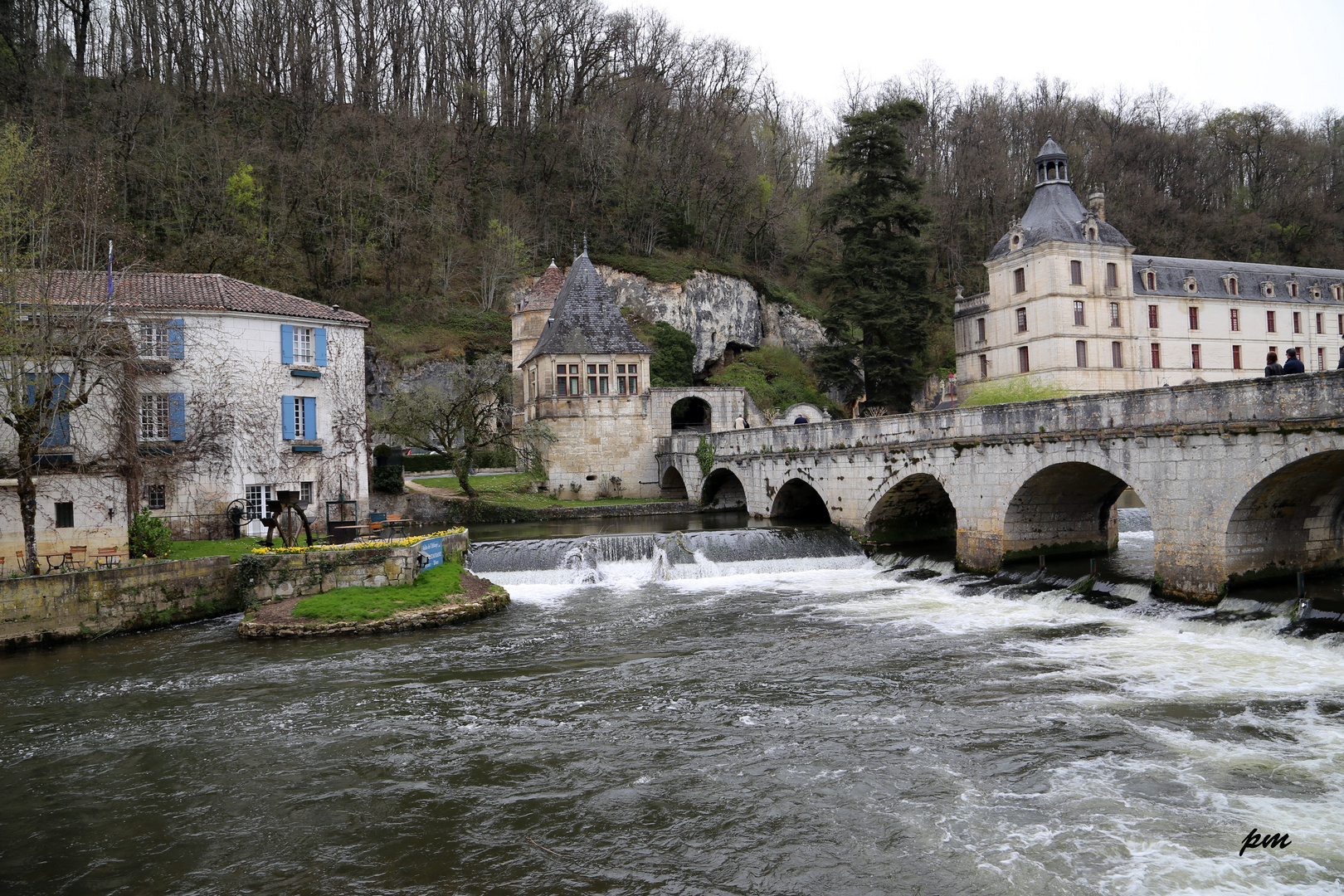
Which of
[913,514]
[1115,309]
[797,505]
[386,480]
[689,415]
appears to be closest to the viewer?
[913,514]

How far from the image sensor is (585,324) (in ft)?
125

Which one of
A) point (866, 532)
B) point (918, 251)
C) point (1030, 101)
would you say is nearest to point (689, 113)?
point (918, 251)

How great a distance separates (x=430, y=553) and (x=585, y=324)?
21.1m

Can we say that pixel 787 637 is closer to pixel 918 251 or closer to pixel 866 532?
pixel 866 532

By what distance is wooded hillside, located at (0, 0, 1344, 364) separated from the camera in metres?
43.0

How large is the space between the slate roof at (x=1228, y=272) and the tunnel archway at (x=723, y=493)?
2495cm

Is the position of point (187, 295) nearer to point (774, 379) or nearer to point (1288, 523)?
point (1288, 523)

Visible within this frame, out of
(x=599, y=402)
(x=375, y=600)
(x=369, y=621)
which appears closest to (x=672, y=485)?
(x=599, y=402)

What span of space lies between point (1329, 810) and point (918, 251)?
1614 inches

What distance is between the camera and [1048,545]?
65.0 ft

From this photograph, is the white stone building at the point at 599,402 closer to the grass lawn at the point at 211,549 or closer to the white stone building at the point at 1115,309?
the grass lawn at the point at 211,549

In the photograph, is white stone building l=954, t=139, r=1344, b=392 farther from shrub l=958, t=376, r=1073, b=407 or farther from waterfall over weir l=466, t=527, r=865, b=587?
waterfall over weir l=466, t=527, r=865, b=587

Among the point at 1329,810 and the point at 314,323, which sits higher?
the point at 314,323

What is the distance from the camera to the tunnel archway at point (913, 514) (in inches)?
911
